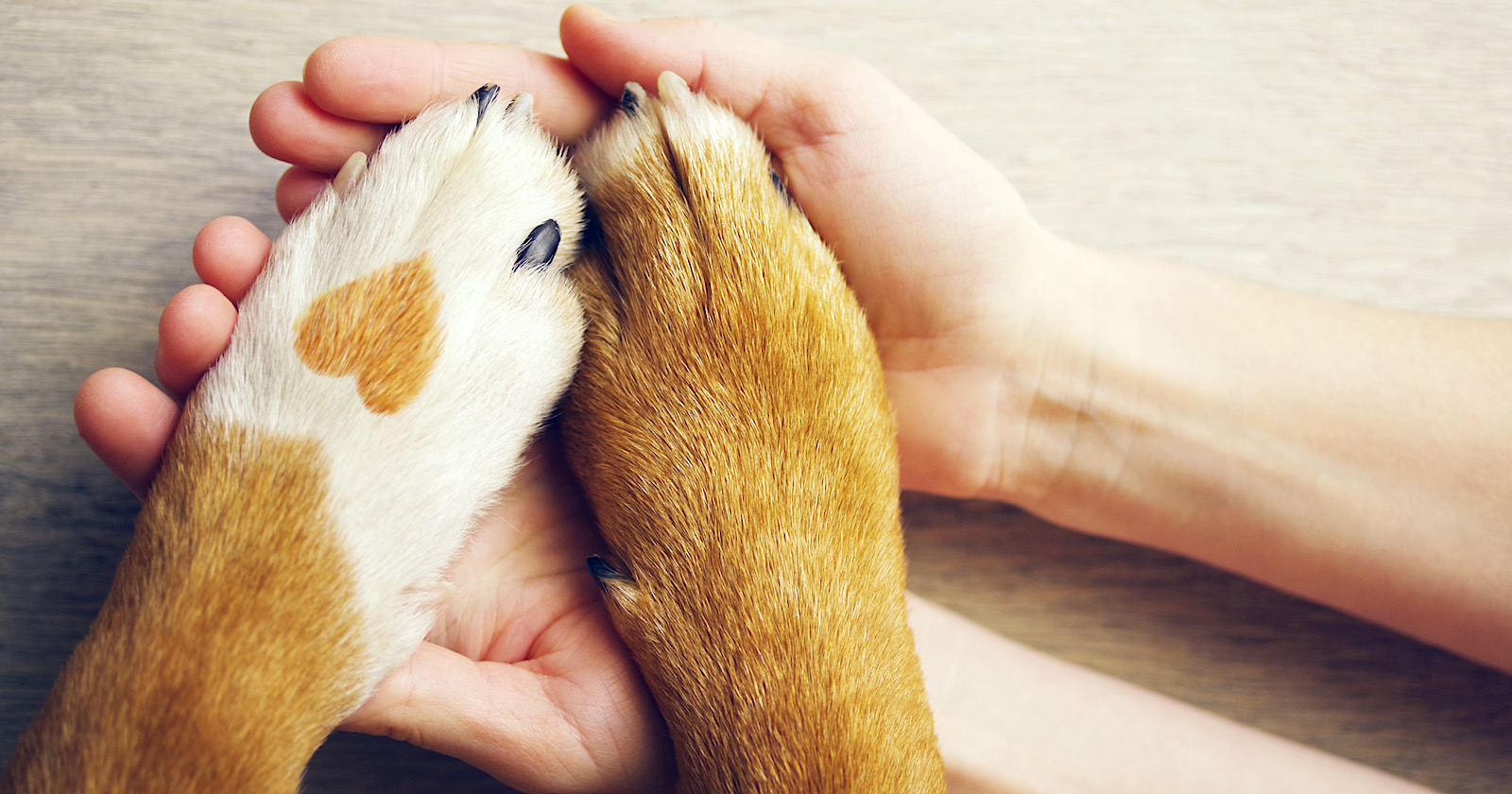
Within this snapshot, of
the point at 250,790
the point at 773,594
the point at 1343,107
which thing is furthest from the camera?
the point at 1343,107

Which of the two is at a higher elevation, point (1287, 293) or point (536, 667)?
point (1287, 293)

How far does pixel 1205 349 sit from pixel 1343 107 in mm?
523

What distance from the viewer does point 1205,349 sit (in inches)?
43.8

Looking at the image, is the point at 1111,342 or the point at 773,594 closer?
the point at 773,594

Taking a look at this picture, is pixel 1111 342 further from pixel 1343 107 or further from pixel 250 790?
pixel 250 790

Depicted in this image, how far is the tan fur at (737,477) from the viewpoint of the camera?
68cm

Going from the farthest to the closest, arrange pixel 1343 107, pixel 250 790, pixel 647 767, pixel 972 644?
pixel 1343 107
pixel 972 644
pixel 647 767
pixel 250 790

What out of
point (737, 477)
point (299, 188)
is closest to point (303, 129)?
point (299, 188)

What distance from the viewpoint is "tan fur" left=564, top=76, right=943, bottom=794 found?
2.23 feet

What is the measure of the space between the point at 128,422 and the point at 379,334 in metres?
0.29

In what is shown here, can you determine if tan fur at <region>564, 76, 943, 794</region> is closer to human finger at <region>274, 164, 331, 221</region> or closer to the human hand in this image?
the human hand

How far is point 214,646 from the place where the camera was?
581 mm

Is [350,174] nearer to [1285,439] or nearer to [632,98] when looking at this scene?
[632,98]

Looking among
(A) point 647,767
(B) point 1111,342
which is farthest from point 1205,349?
(A) point 647,767
